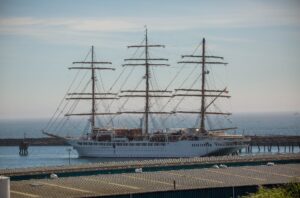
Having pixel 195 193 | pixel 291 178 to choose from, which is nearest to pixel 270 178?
pixel 291 178

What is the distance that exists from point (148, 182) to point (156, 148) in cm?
7227

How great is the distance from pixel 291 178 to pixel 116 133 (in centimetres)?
7522

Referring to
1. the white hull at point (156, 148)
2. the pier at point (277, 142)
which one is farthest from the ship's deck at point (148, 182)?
the pier at point (277, 142)

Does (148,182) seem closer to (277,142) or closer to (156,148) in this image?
(156,148)

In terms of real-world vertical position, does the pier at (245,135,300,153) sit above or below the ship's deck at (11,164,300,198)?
above

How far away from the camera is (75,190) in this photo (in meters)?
44.8

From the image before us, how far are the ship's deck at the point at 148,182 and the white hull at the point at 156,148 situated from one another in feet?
205

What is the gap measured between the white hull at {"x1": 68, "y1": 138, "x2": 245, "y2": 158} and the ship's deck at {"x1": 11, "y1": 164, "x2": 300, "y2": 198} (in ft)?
205

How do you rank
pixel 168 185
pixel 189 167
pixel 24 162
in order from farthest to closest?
1. pixel 24 162
2. pixel 189 167
3. pixel 168 185

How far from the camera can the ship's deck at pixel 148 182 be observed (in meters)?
44.6

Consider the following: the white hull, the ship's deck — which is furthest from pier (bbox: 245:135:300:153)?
the ship's deck

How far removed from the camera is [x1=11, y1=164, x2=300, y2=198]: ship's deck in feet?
146

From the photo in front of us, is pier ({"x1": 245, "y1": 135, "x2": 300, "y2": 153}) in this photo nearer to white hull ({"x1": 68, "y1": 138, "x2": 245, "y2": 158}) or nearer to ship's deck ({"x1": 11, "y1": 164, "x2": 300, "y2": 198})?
white hull ({"x1": 68, "y1": 138, "x2": 245, "y2": 158})

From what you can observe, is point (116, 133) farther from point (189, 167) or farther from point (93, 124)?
point (189, 167)
